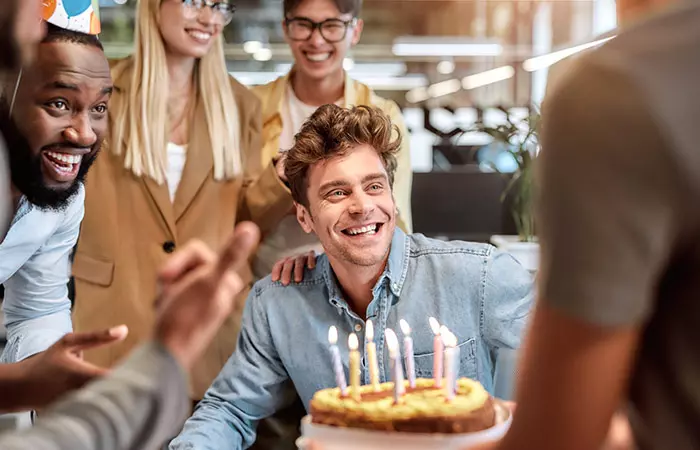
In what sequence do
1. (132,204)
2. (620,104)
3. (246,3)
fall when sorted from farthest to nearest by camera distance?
(246,3) → (132,204) → (620,104)

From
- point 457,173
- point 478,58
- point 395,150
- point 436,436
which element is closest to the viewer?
point 436,436

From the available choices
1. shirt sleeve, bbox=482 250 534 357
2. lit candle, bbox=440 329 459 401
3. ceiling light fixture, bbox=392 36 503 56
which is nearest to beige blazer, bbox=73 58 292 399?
shirt sleeve, bbox=482 250 534 357

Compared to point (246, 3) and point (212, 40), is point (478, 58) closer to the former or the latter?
point (246, 3)

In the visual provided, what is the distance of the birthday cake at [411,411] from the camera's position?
1229 millimetres

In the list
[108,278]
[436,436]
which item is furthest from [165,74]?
[436,436]

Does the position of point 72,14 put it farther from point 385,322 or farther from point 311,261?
point 385,322

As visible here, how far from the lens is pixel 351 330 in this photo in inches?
76.7

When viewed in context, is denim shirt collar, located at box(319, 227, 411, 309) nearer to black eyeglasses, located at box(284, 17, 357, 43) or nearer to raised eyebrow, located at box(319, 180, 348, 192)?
raised eyebrow, located at box(319, 180, 348, 192)

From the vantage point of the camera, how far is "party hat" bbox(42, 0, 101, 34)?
180cm

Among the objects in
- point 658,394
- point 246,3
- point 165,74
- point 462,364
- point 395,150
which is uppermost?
point 246,3

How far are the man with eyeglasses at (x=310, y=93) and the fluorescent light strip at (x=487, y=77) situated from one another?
5550mm

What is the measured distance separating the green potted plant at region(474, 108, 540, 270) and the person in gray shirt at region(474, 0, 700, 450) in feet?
7.61

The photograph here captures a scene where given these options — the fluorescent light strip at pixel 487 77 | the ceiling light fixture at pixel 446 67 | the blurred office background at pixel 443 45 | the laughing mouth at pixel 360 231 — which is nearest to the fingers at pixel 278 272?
the laughing mouth at pixel 360 231

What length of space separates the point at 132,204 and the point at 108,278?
0.21m
